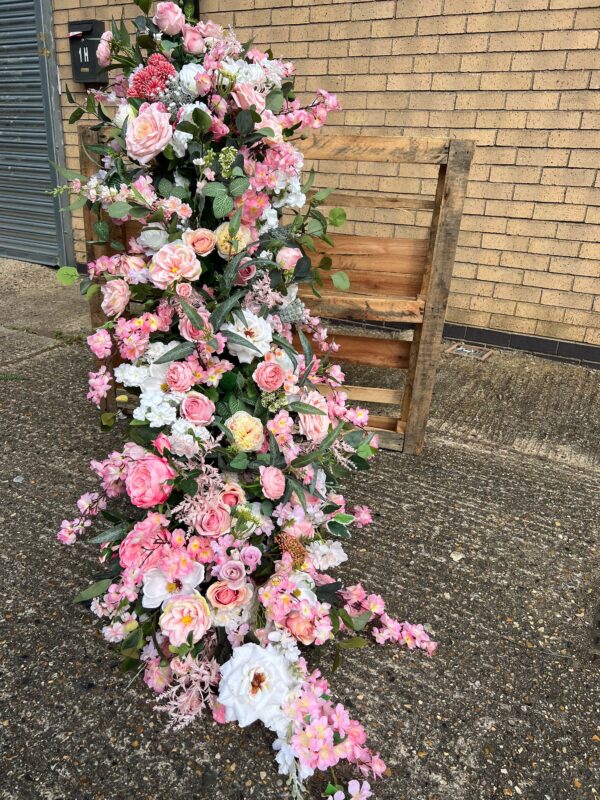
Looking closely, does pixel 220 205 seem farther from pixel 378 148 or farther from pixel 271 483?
pixel 378 148

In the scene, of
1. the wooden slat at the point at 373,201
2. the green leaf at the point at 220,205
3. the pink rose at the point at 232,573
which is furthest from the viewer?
the wooden slat at the point at 373,201

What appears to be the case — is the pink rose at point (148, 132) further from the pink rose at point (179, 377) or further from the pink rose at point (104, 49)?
the pink rose at point (179, 377)

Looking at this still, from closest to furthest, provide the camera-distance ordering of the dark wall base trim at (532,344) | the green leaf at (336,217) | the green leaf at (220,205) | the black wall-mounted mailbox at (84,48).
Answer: the green leaf at (220,205)
the green leaf at (336,217)
the dark wall base trim at (532,344)
the black wall-mounted mailbox at (84,48)

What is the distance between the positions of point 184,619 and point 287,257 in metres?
1.11

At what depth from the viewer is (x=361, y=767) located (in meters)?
1.47

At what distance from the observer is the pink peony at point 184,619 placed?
1493 mm

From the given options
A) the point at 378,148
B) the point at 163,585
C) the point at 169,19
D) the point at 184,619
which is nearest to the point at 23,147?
the point at 378,148

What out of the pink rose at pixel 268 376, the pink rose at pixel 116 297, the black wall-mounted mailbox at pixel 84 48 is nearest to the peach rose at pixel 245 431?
the pink rose at pixel 268 376

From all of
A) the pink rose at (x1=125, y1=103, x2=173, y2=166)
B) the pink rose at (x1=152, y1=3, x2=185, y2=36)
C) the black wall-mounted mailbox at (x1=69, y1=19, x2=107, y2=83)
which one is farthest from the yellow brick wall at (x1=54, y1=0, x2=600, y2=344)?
the pink rose at (x1=125, y1=103, x2=173, y2=166)

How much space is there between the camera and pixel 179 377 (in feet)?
5.41

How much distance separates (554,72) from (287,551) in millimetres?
3550

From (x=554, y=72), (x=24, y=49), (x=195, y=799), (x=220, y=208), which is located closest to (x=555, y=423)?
(x=554, y=72)

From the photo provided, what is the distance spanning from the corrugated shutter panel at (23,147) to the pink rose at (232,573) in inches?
200

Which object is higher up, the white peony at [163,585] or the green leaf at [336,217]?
the green leaf at [336,217]
